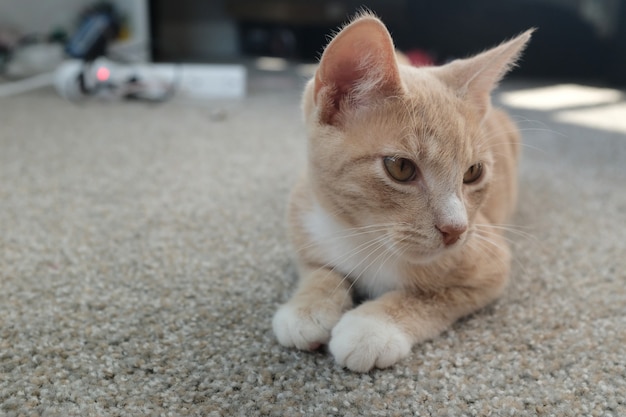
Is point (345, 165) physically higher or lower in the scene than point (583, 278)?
higher

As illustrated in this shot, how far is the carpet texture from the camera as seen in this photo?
675 mm

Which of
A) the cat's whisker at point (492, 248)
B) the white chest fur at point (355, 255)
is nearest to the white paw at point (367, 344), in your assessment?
the white chest fur at point (355, 255)

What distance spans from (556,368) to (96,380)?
24.4 inches

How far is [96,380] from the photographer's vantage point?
2.27ft

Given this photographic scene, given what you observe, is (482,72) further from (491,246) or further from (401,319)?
(401,319)

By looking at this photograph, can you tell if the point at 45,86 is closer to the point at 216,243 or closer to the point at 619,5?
the point at 216,243

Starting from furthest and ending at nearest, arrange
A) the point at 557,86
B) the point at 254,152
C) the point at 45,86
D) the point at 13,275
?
the point at 557,86 → the point at 45,86 → the point at 254,152 → the point at 13,275

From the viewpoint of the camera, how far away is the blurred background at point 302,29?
2855 mm

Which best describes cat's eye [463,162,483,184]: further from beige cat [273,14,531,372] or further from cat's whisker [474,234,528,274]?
Result: cat's whisker [474,234,528,274]

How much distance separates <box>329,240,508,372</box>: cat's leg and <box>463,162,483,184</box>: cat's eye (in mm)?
153

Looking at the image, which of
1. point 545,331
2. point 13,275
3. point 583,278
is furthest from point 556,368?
point 13,275

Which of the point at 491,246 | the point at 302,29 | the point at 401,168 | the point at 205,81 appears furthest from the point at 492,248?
the point at 302,29

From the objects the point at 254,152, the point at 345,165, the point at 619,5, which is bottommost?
the point at 254,152

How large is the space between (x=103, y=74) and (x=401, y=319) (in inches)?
84.2
